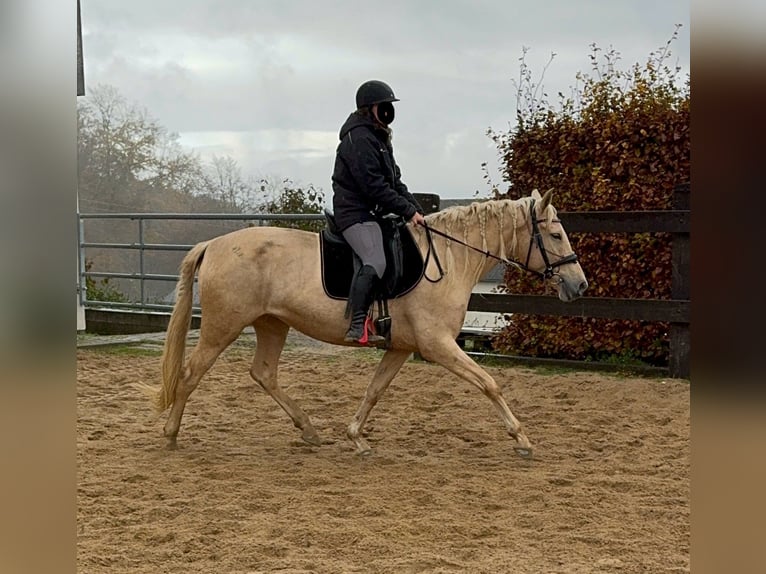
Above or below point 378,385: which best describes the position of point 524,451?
below

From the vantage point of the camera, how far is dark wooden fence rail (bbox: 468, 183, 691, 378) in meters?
7.20

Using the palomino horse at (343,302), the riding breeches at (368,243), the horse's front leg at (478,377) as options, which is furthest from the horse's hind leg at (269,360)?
the horse's front leg at (478,377)

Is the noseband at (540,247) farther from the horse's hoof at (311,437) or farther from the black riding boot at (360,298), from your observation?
the horse's hoof at (311,437)

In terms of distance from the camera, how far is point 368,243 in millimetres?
4965

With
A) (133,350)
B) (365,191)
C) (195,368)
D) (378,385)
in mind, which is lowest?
(133,350)

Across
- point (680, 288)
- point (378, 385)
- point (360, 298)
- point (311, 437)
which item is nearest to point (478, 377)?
point (378, 385)

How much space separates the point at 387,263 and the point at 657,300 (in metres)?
3.16

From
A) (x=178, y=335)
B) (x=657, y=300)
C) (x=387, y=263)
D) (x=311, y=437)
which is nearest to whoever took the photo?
(x=387, y=263)

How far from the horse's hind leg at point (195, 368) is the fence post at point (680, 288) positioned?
3.89m

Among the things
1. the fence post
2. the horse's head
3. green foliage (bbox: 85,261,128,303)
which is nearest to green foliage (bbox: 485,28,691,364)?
the fence post

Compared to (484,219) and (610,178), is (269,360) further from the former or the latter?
(610,178)

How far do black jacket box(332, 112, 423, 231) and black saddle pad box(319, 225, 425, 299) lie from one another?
141mm

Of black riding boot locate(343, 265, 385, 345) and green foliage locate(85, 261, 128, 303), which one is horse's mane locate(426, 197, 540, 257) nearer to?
black riding boot locate(343, 265, 385, 345)

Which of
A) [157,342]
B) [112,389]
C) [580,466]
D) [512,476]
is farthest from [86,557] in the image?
[157,342]
